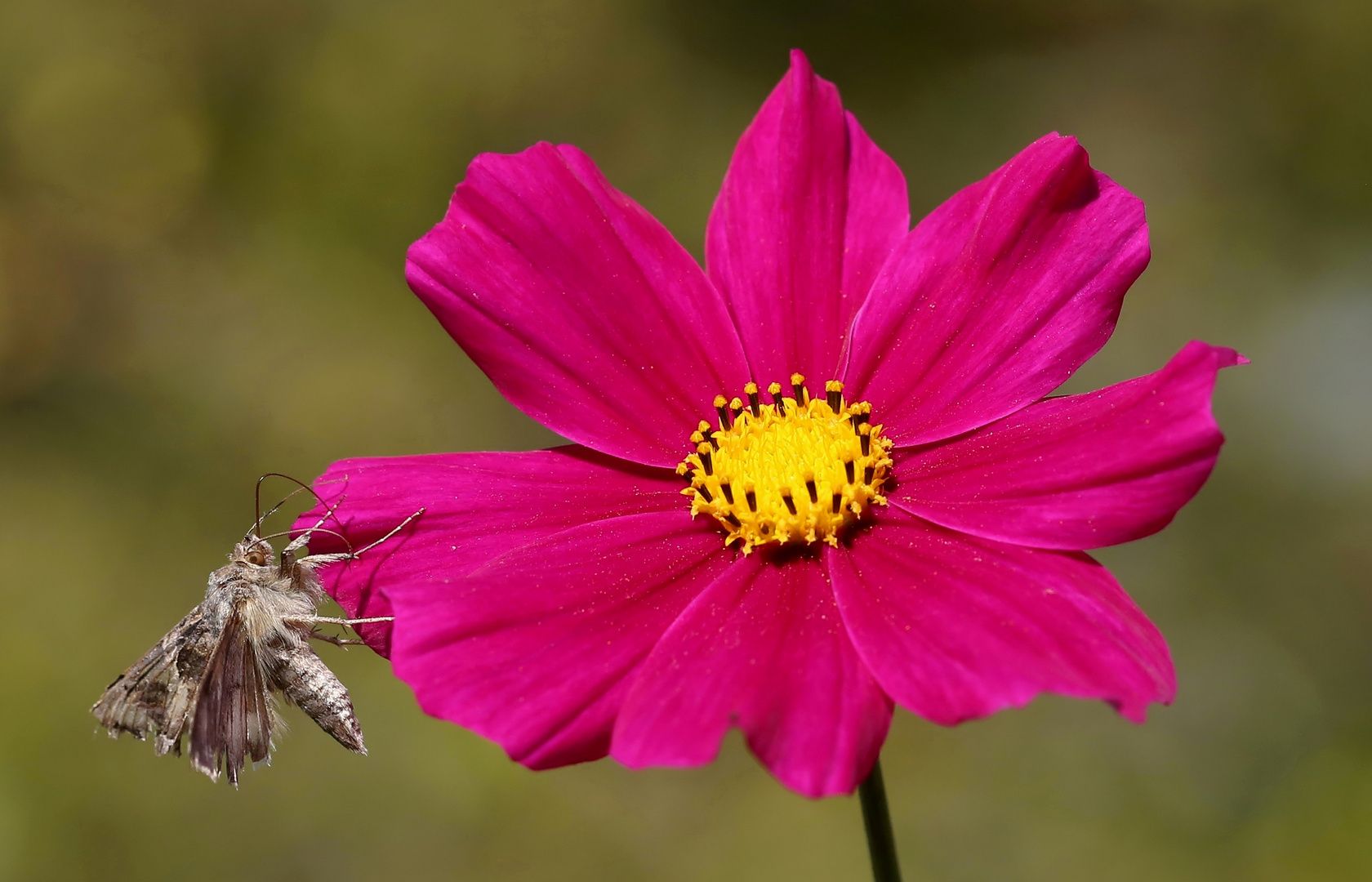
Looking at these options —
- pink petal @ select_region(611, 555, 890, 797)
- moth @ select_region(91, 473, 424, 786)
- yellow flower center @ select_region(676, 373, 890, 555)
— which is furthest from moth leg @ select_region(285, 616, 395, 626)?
yellow flower center @ select_region(676, 373, 890, 555)

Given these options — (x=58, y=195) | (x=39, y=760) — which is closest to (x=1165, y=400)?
(x=39, y=760)

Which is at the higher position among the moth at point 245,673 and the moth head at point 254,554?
the moth head at point 254,554

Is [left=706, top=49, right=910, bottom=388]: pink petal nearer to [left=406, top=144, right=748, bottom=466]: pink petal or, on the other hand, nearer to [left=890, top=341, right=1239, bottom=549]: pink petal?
[left=406, top=144, right=748, bottom=466]: pink petal

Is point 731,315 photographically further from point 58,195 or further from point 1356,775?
point 58,195

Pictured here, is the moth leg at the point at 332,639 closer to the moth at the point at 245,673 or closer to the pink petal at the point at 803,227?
the moth at the point at 245,673

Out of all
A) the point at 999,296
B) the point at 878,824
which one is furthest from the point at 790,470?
the point at 878,824

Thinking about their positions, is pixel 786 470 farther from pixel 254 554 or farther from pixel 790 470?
pixel 254 554

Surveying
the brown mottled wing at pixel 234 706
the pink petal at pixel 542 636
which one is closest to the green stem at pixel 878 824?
the pink petal at pixel 542 636
